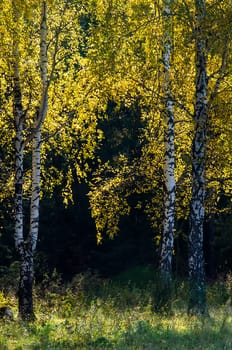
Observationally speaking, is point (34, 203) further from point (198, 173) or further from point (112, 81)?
point (112, 81)

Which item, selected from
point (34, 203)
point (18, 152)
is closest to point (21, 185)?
point (34, 203)

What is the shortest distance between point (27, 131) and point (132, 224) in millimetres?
16467

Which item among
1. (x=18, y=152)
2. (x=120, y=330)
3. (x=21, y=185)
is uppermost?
(x=18, y=152)

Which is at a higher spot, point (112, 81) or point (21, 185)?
point (112, 81)

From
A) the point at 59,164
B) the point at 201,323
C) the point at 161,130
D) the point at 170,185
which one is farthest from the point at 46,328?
the point at 59,164

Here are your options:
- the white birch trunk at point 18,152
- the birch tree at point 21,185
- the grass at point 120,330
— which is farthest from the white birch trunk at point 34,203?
the grass at point 120,330

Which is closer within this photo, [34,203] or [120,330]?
[120,330]

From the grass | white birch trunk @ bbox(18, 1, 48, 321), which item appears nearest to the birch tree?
white birch trunk @ bbox(18, 1, 48, 321)

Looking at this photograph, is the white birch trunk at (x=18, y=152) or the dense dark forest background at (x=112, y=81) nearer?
the dense dark forest background at (x=112, y=81)

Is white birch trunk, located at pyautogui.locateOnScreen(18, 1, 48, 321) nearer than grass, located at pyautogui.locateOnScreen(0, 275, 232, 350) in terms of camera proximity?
No

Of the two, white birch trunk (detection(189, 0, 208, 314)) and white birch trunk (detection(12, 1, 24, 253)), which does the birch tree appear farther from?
white birch trunk (detection(189, 0, 208, 314))

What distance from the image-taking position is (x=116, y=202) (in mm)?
15617

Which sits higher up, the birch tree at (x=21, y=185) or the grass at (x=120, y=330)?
the birch tree at (x=21, y=185)

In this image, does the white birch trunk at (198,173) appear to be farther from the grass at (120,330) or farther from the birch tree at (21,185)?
the birch tree at (21,185)
